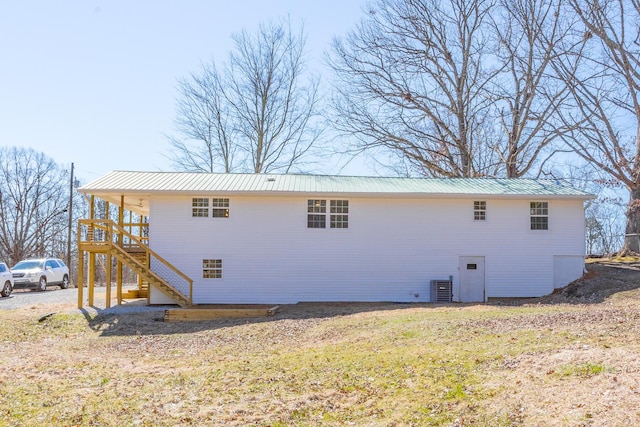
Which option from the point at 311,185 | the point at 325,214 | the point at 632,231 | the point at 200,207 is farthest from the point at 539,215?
the point at 200,207

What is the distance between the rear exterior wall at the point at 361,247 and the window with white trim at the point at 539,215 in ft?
0.54

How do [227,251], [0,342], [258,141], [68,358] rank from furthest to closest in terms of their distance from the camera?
[258,141] < [227,251] < [0,342] < [68,358]

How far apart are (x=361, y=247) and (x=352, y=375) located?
11.0m

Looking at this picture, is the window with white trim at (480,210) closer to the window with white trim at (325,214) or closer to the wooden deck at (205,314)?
the window with white trim at (325,214)

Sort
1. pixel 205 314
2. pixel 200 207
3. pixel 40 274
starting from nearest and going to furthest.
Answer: pixel 205 314
pixel 200 207
pixel 40 274

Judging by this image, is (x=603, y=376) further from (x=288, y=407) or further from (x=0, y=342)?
(x=0, y=342)

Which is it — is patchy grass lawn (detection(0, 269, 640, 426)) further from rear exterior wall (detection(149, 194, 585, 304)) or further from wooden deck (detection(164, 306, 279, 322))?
rear exterior wall (detection(149, 194, 585, 304))

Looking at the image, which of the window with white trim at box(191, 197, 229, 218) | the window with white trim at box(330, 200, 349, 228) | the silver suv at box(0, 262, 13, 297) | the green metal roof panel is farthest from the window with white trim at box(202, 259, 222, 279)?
the silver suv at box(0, 262, 13, 297)

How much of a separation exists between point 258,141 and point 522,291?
20530mm

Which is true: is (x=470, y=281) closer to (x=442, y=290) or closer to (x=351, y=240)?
(x=442, y=290)

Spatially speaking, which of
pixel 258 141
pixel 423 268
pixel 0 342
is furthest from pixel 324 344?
pixel 258 141

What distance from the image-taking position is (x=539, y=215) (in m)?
19.3

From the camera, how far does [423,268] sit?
18922mm

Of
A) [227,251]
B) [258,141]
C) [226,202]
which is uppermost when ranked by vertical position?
[258,141]
